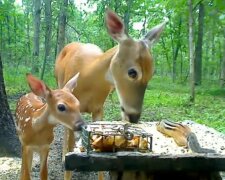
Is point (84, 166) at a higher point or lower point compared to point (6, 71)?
lower

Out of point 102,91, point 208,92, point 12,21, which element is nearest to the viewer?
point 102,91

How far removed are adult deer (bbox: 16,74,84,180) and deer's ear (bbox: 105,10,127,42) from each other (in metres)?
0.65

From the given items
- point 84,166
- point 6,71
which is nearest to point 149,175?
point 84,166

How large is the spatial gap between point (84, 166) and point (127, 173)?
379 millimetres

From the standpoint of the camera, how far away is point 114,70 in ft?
15.1

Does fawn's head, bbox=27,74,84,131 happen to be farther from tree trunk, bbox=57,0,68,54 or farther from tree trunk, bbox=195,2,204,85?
tree trunk, bbox=195,2,204,85

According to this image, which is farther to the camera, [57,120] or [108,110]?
[108,110]

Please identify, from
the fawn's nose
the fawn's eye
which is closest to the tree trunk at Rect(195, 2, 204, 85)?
the fawn's eye

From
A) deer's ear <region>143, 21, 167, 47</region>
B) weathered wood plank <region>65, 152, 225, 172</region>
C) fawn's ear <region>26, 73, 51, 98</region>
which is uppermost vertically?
deer's ear <region>143, 21, 167, 47</region>

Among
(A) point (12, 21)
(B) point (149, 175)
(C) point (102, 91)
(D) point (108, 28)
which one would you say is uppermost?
(A) point (12, 21)

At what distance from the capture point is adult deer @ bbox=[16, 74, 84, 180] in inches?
181

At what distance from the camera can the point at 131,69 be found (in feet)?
14.3

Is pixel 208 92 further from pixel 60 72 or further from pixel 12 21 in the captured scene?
pixel 12 21

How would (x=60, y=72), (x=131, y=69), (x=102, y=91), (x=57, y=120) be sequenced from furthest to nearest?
(x=60, y=72) < (x=102, y=91) < (x=57, y=120) < (x=131, y=69)
